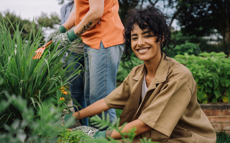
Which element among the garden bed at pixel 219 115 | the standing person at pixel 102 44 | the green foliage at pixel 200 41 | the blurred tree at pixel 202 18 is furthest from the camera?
the blurred tree at pixel 202 18

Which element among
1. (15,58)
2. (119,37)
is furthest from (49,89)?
(119,37)

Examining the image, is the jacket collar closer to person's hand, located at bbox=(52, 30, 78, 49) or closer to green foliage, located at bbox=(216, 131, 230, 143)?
person's hand, located at bbox=(52, 30, 78, 49)

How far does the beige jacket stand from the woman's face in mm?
105

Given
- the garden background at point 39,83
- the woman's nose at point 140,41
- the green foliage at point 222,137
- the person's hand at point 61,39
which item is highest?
the person's hand at point 61,39

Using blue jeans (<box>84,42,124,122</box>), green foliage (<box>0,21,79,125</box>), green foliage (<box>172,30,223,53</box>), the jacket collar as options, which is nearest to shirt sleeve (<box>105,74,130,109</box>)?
the jacket collar

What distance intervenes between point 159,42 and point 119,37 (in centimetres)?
49

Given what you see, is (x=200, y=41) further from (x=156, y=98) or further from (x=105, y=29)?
(x=156, y=98)

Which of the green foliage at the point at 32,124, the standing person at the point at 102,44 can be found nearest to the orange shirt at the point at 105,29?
the standing person at the point at 102,44

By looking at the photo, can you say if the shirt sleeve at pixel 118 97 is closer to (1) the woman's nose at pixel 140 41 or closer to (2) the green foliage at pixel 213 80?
(1) the woman's nose at pixel 140 41


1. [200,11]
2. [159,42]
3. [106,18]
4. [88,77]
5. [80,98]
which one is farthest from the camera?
[200,11]

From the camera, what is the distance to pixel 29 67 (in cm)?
111

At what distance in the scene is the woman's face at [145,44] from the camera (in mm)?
1390

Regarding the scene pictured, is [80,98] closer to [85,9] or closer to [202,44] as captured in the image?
[85,9]

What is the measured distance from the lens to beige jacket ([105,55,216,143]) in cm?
115
